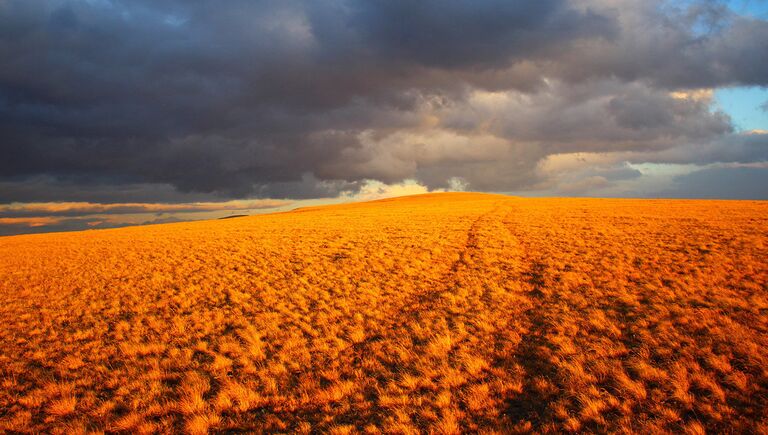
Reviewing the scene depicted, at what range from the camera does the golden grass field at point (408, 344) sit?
25.2 ft

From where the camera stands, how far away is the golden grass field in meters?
7.67

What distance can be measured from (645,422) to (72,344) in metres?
16.8

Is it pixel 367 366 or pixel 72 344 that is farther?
pixel 72 344

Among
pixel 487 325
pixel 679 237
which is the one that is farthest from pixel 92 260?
pixel 679 237

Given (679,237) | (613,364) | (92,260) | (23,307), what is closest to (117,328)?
(23,307)

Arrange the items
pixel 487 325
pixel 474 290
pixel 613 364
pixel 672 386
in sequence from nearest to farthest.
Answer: pixel 672 386 < pixel 613 364 < pixel 487 325 < pixel 474 290

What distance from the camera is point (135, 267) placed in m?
25.8

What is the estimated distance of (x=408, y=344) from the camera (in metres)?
11.2

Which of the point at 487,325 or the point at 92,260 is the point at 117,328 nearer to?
the point at 487,325

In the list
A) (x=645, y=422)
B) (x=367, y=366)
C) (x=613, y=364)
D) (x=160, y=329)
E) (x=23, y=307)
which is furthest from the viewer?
(x=23, y=307)

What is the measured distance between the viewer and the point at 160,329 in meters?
13.7

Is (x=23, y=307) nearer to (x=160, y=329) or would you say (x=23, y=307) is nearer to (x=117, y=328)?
(x=117, y=328)

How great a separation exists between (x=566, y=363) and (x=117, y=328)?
1554 cm

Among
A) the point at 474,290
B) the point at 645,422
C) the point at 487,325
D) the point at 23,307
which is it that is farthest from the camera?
the point at 23,307
